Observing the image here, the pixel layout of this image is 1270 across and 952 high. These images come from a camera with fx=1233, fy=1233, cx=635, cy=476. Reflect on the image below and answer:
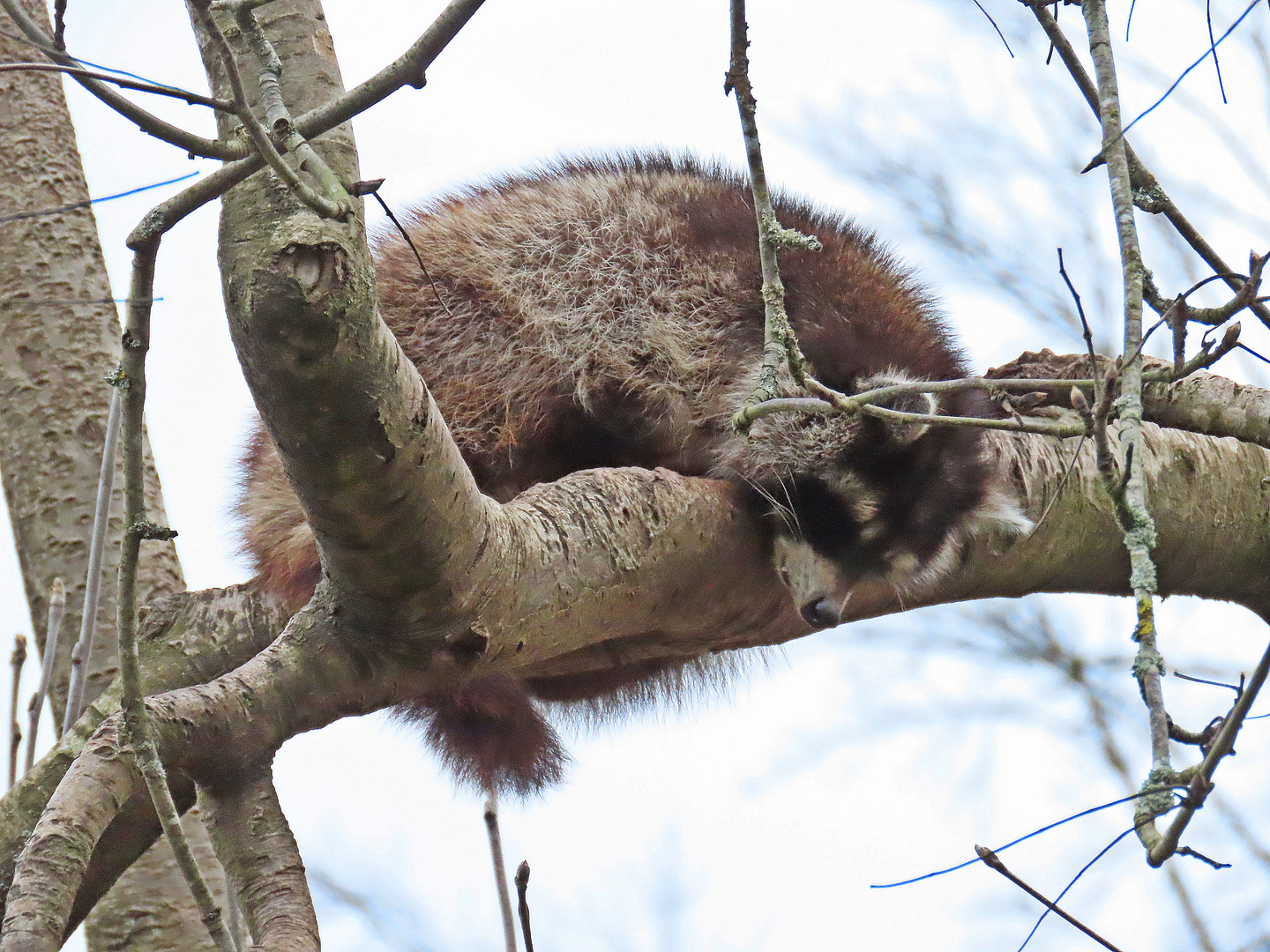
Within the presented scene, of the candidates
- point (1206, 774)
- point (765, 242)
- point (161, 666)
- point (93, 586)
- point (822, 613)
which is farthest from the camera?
point (822, 613)

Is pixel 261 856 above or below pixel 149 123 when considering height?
below

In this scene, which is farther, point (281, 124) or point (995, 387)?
point (995, 387)

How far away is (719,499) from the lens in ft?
8.32

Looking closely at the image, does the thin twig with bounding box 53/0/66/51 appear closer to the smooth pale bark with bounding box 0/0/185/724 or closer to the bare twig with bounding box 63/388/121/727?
the bare twig with bounding box 63/388/121/727

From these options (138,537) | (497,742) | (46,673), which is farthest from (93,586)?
(497,742)

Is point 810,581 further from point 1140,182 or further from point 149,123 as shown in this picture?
point 149,123

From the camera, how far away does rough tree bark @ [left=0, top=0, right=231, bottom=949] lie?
2951 mm

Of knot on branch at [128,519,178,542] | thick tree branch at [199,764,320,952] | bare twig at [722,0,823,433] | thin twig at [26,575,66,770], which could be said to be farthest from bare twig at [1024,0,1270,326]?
thin twig at [26,575,66,770]

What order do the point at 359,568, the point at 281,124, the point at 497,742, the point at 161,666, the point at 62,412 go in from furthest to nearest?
the point at 497,742 < the point at 62,412 < the point at 161,666 < the point at 359,568 < the point at 281,124

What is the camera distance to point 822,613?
2.68 m

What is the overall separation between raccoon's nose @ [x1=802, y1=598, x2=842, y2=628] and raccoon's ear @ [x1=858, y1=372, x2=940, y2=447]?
1.64 feet

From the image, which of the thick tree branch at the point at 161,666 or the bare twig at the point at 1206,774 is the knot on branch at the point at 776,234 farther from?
the thick tree branch at the point at 161,666

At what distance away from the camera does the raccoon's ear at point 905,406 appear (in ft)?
9.55

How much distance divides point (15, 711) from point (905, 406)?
1.97m
